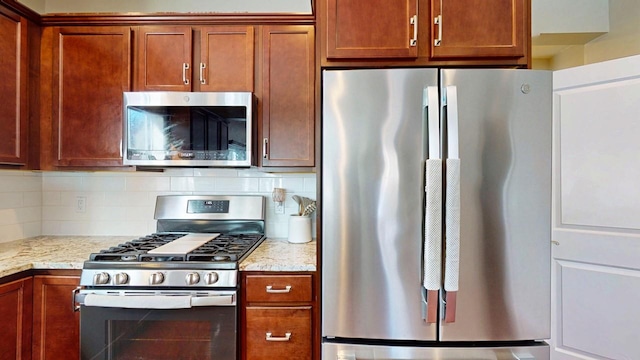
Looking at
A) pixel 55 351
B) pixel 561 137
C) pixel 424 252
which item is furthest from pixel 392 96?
pixel 55 351

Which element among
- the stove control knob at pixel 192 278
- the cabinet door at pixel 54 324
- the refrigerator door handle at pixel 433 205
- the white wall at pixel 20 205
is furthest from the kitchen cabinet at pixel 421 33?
the white wall at pixel 20 205

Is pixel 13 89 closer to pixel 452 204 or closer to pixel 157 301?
pixel 157 301

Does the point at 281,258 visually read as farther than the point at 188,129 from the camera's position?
No

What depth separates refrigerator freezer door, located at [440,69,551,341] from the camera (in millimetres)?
1240

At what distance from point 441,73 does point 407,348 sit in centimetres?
108

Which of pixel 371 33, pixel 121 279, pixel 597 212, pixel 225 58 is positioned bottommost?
pixel 121 279

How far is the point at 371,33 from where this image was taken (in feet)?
4.35

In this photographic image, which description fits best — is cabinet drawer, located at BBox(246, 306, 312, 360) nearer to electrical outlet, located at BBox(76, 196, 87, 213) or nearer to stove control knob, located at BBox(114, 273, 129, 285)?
stove control knob, located at BBox(114, 273, 129, 285)

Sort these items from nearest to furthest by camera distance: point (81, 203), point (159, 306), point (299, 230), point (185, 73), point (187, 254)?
point (159, 306), point (187, 254), point (185, 73), point (299, 230), point (81, 203)

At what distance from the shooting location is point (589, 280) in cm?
200

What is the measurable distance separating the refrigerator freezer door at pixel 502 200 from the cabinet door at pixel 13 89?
2.21 m

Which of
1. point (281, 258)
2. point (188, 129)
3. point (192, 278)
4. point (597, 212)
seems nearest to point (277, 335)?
point (281, 258)

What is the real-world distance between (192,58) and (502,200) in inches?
70.9

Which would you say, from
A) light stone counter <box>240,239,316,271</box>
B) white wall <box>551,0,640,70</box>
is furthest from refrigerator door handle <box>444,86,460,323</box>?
white wall <box>551,0,640,70</box>
